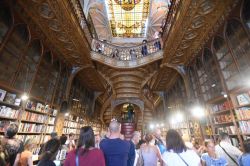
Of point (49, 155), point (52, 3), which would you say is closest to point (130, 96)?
point (52, 3)

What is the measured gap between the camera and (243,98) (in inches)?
118

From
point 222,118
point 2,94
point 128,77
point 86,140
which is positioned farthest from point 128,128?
point 86,140

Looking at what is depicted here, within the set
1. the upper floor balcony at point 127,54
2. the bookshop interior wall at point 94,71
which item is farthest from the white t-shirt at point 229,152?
the upper floor balcony at point 127,54

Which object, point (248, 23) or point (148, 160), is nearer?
point (148, 160)

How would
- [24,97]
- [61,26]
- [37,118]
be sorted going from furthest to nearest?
[37,118], [61,26], [24,97]

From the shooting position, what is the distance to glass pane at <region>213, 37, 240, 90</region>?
3.24m

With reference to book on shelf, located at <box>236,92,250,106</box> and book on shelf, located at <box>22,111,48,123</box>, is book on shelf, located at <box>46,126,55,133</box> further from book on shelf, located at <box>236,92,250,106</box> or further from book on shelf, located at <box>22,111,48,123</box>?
book on shelf, located at <box>236,92,250,106</box>

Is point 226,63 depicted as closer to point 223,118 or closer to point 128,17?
point 223,118

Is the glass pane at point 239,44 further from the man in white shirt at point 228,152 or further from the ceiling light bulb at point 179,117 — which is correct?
the ceiling light bulb at point 179,117

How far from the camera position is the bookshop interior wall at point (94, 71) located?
302 centimetres

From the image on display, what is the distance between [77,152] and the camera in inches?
48.5

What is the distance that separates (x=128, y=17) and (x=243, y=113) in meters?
9.51

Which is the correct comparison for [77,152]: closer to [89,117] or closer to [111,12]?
[89,117]

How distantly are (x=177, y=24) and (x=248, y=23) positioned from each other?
1440 mm
